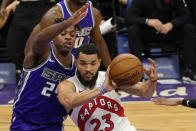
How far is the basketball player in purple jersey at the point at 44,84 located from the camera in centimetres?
374

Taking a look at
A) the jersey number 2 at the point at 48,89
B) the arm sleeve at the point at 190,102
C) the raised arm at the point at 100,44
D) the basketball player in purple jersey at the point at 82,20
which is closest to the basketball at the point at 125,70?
the jersey number 2 at the point at 48,89

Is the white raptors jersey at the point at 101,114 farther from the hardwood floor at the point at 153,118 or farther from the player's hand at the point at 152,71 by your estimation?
the hardwood floor at the point at 153,118

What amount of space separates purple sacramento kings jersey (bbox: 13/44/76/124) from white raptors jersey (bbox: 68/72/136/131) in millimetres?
142

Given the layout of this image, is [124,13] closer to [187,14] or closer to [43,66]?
[187,14]

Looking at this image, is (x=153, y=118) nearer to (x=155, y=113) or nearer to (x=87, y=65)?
(x=155, y=113)

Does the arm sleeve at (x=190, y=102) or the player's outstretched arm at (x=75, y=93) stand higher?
the player's outstretched arm at (x=75, y=93)

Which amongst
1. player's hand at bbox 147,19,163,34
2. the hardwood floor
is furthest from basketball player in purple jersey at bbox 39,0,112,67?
player's hand at bbox 147,19,163,34

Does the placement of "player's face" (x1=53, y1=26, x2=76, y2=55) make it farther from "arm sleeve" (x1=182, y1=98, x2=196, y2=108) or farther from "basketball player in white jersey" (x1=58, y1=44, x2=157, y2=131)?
"arm sleeve" (x1=182, y1=98, x2=196, y2=108)

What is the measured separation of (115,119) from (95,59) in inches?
24.3

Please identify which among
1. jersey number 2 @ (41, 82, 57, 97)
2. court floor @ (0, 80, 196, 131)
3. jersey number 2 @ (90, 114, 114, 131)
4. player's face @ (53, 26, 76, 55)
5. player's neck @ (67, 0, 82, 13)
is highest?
player's neck @ (67, 0, 82, 13)

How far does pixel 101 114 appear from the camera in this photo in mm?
3939

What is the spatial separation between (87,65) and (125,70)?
330mm

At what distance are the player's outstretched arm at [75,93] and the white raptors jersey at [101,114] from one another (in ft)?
0.63

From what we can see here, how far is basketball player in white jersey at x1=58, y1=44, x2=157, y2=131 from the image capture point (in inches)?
146
